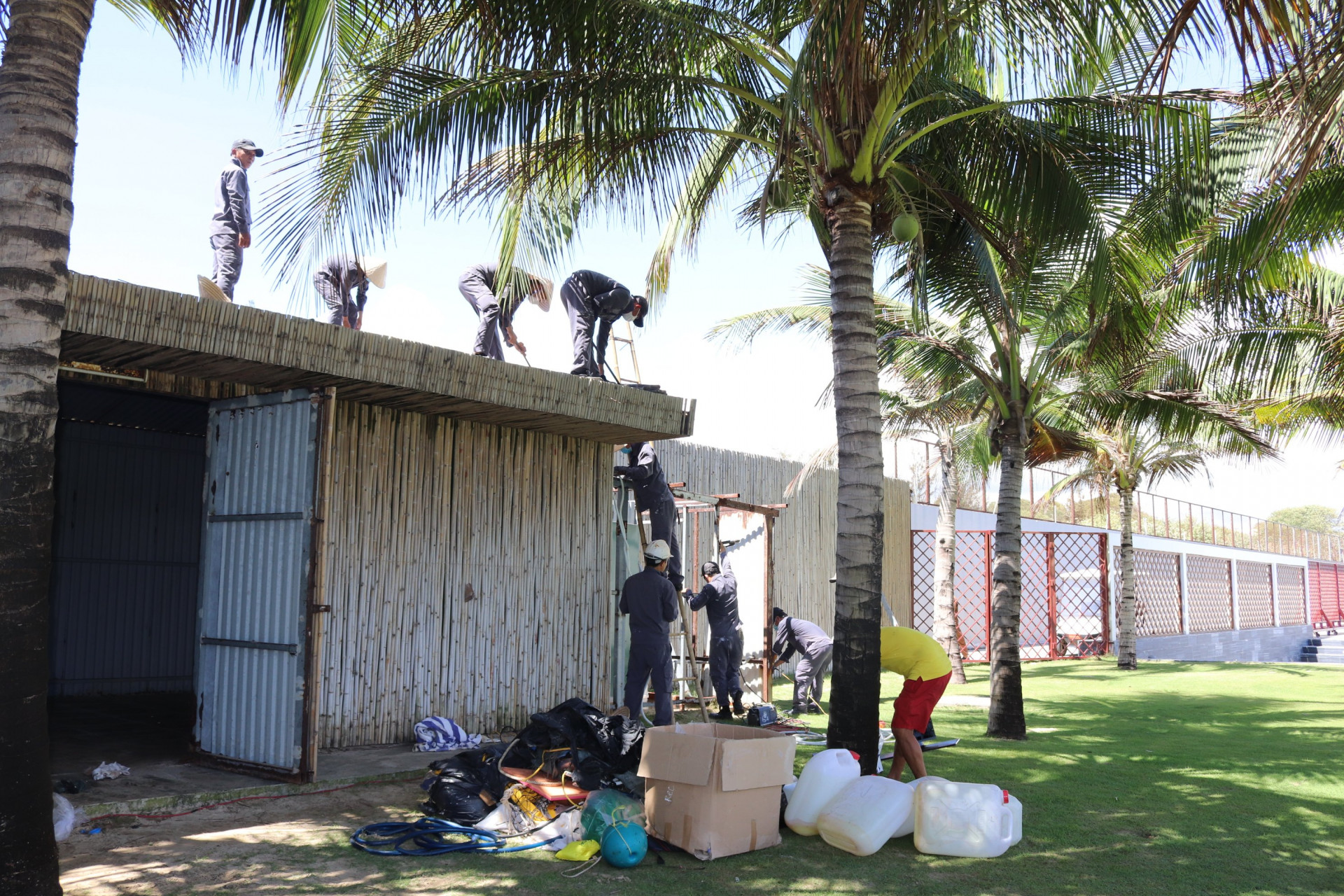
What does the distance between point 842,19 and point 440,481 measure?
471 cm

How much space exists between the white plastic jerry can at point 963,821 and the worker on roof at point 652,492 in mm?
4570

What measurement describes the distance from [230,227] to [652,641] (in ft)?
14.8

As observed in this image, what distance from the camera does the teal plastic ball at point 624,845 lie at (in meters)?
5.04

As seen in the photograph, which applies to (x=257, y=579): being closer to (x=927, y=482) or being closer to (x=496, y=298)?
(x=496, y=298)

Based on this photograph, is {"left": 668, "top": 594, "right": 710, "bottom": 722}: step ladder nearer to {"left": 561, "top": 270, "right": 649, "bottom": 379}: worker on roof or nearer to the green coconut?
{"left": 561, "top": 270, "right": 649, "bottom": 379}: worker on roof

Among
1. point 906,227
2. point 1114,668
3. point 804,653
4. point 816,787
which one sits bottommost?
point 1114,668

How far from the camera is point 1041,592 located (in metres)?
21.2

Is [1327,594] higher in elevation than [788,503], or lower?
lower

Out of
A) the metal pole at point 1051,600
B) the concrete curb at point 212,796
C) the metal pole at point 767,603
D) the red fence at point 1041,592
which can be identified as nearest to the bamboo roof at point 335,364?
the concrete curb at point 212,796

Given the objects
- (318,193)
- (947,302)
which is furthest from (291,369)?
(947,302)

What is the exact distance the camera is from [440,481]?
8242 mm

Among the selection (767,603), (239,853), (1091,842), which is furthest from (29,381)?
(767,603)

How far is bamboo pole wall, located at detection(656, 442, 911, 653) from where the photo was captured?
13930 mm

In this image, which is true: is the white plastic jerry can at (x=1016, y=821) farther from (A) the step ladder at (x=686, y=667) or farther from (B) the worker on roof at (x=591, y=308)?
(B) the worker on roof at (x=591, y=308)
